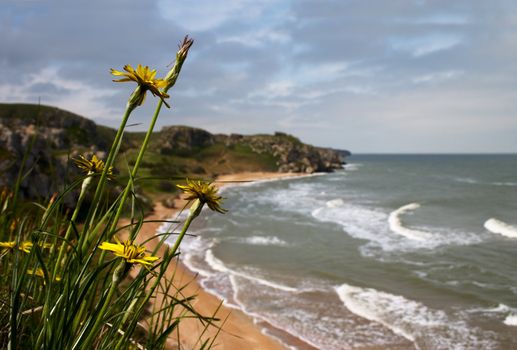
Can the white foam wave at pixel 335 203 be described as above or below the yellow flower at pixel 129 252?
below

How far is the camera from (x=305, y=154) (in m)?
111

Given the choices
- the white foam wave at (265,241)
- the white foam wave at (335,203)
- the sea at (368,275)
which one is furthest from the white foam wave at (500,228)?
the white foam wave at (265,241)

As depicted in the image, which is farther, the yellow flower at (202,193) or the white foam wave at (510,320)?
the white foam wave at (510,320)

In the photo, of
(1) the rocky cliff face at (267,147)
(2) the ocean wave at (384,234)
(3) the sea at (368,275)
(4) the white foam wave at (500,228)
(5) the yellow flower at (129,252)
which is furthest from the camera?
(1) the rocky cliff face at (267,147)

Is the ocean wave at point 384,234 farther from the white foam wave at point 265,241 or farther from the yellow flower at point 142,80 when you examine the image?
the yellow flower at point 142,80

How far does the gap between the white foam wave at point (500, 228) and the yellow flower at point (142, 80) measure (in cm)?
2767

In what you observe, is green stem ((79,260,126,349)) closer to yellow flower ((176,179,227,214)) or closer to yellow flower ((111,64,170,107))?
yellow flower ((176,179,227,214))

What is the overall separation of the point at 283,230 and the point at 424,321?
14657 mm

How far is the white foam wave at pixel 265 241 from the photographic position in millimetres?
22453

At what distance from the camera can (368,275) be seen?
54.2ft

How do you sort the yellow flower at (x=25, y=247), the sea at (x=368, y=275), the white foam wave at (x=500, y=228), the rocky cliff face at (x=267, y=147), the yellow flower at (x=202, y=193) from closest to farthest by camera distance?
the yellow flower at (x=202, y=193)
the yellow flower at (x=25, y=247)
the sea at (x=368, y=275)
the white foam wave at (x=500, y=228)
the rocky cliff face at (x=267, y=147)

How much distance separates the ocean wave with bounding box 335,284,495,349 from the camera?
10.9 metres

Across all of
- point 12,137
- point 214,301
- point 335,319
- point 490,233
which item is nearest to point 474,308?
point 335,319

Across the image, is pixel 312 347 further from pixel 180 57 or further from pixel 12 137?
pixel 12 137
